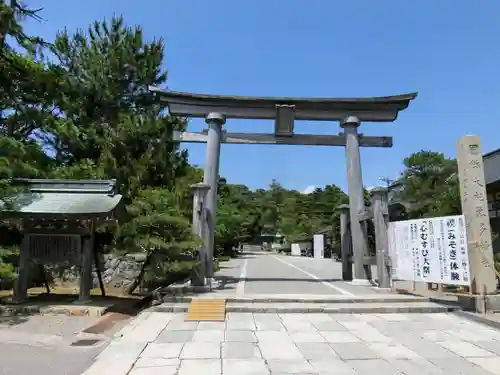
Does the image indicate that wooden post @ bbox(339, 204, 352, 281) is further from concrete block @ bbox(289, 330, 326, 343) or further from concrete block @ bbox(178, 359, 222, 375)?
concrete block @ bbox(178, 359, 222, 375)

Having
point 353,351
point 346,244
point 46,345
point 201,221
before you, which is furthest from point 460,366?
point 346,244

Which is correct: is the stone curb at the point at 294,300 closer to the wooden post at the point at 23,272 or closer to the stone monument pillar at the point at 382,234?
the stone monument pillar at the point at 382,234

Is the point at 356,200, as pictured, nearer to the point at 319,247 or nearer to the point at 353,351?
the point at 353,351

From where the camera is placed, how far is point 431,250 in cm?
929

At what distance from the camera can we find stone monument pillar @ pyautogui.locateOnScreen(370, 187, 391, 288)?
1074cm

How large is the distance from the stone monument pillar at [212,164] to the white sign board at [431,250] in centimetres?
518

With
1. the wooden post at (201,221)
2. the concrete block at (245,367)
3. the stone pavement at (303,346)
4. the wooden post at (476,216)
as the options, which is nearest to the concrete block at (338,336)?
the stone pavement at (303,346)

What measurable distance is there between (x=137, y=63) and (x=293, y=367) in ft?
53.6

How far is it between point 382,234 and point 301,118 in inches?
191

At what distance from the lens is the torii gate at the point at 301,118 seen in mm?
12281

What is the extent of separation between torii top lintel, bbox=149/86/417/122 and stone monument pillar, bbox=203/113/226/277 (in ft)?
1.28

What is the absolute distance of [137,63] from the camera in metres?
17.7

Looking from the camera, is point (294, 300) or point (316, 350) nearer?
point (316, 350)

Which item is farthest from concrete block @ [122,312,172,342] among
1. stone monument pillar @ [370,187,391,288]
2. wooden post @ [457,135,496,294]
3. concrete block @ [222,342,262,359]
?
wooden post @ [457,135,496,294]
